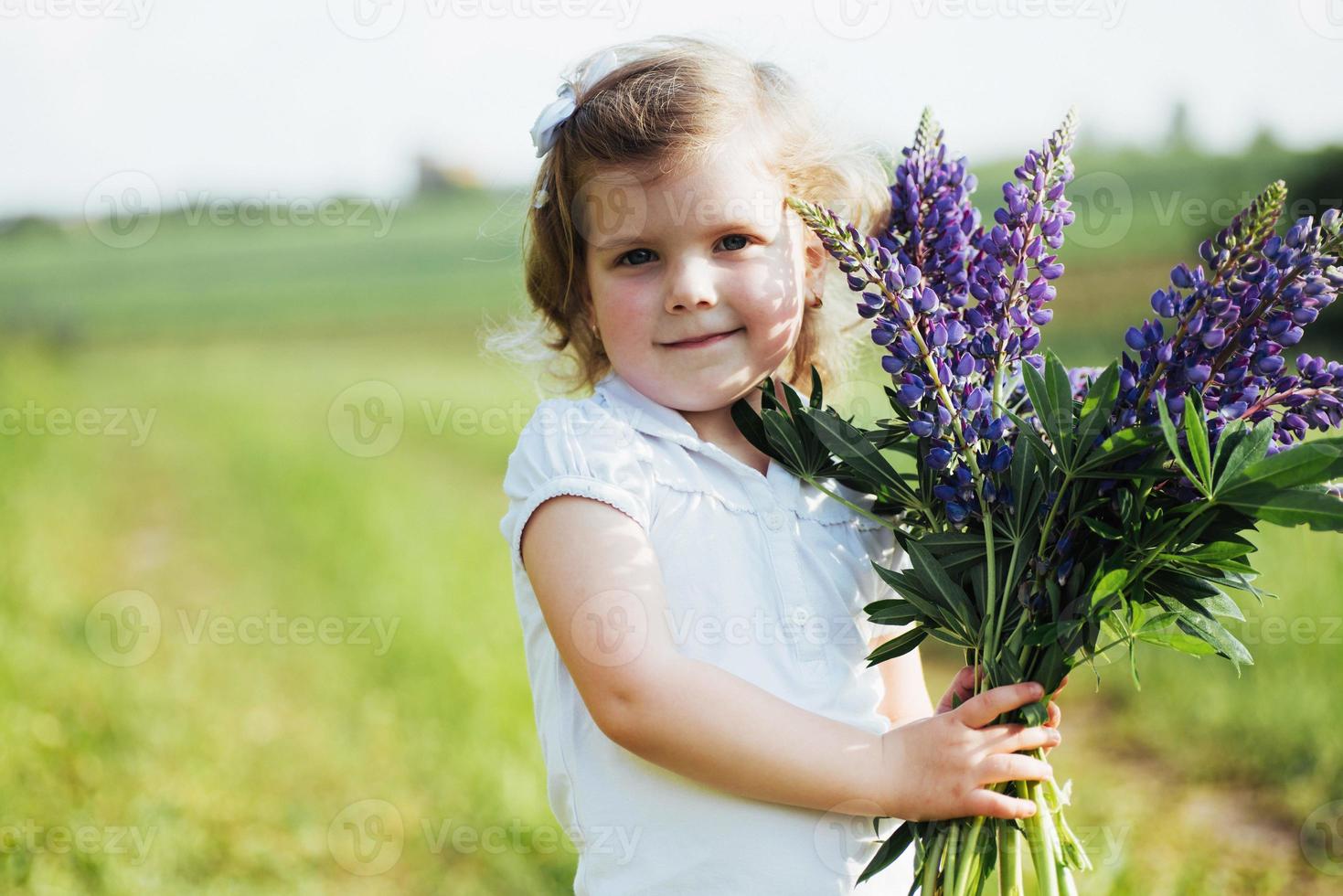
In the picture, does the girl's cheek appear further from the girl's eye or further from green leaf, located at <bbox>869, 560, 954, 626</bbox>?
green leaf, located at <bbox>869, 560, 954, 626</bbox>

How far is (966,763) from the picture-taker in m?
1.51

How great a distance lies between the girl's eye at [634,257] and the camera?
1.79 m

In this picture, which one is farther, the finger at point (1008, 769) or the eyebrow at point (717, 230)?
the eyebrow at point (717, 230)

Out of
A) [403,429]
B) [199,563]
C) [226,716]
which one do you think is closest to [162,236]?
[403,429]

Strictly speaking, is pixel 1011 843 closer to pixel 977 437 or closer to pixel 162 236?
pixel 977 437

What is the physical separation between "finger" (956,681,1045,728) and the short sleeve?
52 centimetres

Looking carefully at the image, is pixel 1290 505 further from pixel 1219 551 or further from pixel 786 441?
pixel 786 441

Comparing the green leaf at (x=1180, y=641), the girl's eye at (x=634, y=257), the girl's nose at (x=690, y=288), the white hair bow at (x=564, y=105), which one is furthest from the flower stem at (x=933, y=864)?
the white hair bow at (x=564, y=105)

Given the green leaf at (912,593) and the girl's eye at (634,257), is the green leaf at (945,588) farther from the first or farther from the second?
the girl's eye at (634,257)

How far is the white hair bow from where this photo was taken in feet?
6.24

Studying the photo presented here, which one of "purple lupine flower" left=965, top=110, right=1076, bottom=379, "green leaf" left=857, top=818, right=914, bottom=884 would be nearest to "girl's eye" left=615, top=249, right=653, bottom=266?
"purple lupine flower" left=965, top=110, right=1076, bottom=379

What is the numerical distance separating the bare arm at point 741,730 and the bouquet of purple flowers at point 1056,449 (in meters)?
0.07

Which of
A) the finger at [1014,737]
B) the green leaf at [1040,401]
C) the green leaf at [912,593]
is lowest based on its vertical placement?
the finger at [1014,737]

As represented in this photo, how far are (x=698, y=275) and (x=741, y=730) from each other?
670mm
